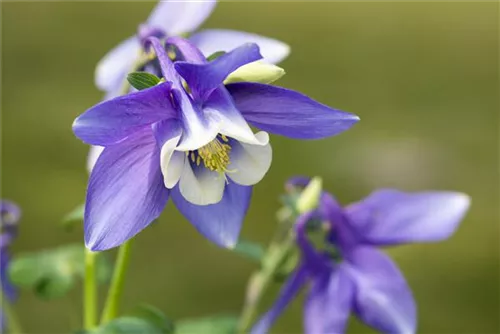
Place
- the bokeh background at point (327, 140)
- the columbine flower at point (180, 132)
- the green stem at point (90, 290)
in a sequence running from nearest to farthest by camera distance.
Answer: the columbine flower at point (180, 132), the green stem at point (90, 290), the bokeh background at point (327, 140)

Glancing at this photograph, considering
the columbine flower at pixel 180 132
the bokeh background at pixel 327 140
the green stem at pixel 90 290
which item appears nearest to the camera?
the columbine flower at pixel 180 132

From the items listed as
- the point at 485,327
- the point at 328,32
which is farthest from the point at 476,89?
the point at 485,327

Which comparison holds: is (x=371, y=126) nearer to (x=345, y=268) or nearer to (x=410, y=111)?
(x=410, y=111)

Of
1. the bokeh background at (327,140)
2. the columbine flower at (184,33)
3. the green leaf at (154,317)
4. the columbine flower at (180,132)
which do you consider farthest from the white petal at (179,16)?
the bokeh background at (327,140)

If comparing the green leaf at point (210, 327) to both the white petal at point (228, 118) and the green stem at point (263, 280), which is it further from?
the white petal at point (228, 118)

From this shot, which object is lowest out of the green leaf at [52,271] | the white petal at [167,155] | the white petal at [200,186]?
the green leaf at [52,271]

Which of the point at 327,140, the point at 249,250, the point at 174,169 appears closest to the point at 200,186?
the point at 174,169

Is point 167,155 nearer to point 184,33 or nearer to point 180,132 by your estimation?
point 180,132
